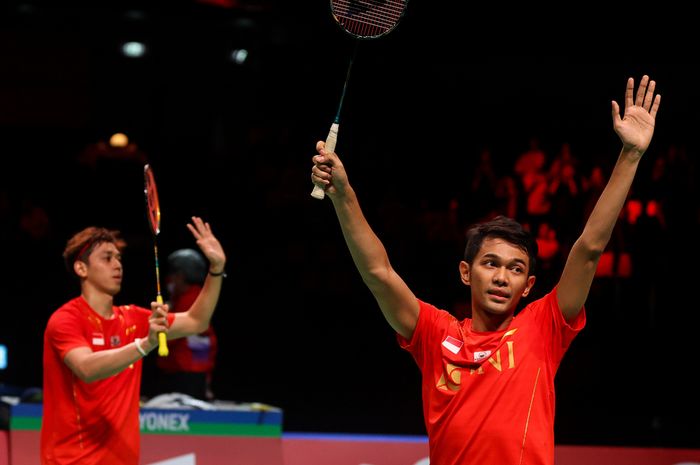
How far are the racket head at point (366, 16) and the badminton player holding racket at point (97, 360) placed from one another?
4.48ft

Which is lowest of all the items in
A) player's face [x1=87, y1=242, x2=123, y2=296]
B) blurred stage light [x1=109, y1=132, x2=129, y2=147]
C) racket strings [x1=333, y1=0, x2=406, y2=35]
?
player's face [x1=87, y1=242, x2=123, y2=296]

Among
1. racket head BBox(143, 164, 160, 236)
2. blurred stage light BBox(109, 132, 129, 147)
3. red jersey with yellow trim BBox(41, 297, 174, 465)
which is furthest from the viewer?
blurred stage light BBox(109, 132, 129, 147)

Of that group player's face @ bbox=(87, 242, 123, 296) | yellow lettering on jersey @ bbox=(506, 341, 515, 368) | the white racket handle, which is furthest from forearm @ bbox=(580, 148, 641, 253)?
player's face @ bbox=(87, 242, 123, 296)

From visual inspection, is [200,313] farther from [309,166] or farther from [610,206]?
[309,166]

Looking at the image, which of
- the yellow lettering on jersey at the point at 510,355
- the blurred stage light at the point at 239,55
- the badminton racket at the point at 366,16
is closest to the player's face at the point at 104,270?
the badminton racket at the point at 366,16

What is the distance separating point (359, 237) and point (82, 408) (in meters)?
2.01

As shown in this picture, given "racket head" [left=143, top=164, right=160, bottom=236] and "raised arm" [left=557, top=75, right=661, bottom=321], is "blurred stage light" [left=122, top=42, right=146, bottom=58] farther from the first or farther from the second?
"raised arm" [left=557, top=75, right=661, bottom=321]

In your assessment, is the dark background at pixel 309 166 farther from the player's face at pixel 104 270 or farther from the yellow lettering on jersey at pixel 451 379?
the yellow lettering on jersey at pixel 451 379

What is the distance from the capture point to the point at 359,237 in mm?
2883

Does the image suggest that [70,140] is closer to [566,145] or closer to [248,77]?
[248,77]

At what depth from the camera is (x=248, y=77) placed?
11484mm

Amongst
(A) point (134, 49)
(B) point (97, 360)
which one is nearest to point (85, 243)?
(B) point (97, 360)

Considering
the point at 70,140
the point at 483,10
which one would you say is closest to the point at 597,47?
the point at 483,10

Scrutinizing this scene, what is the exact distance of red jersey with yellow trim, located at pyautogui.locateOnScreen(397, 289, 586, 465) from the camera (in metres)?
2.76
